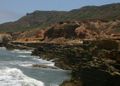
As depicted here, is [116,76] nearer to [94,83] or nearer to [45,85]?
[94,83]

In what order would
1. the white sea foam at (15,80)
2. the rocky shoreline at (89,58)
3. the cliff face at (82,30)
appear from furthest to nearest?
the cliff face at (82,30) → the white sea foam at (15,80) → the rocky shoreline at (89,58)

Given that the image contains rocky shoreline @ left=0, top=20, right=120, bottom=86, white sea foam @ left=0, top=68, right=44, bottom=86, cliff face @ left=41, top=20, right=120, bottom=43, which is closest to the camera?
rocky shoreline @ left=0, top=20, right=120, bottom=86

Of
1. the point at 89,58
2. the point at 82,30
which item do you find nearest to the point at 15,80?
the point at 89,58

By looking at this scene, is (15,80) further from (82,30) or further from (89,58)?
(82,30)

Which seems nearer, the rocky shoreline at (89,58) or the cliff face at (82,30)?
the rocky shoreline at (89,58)

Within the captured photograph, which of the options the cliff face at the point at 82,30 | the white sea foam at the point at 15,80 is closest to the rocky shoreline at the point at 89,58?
the cliff face at the point at 82,30

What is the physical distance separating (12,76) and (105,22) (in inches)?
3677

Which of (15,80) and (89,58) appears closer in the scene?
(15,80)

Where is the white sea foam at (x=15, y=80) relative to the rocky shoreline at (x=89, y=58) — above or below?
below

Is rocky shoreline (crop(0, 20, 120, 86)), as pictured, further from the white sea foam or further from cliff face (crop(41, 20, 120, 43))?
the white sea foam

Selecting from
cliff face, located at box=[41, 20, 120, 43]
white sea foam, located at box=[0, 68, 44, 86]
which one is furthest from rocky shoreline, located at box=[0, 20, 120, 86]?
white sea foam, located at box=[0, 68, 44, 86]

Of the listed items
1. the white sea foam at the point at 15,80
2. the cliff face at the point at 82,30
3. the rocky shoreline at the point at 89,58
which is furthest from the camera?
the cliff face at the point at 82,30

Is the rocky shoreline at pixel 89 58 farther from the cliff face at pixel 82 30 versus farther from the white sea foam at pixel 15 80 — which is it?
the white sea foam at pixel 15 80

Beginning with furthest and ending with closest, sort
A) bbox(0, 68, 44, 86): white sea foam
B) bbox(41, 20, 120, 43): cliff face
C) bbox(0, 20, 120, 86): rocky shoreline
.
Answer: bbox(41, 20, 120, 43): cliff face → bbox(0, 68, 44, 86): white sea foam → bbox(0, 20, 120, 86): rocky shoreline
